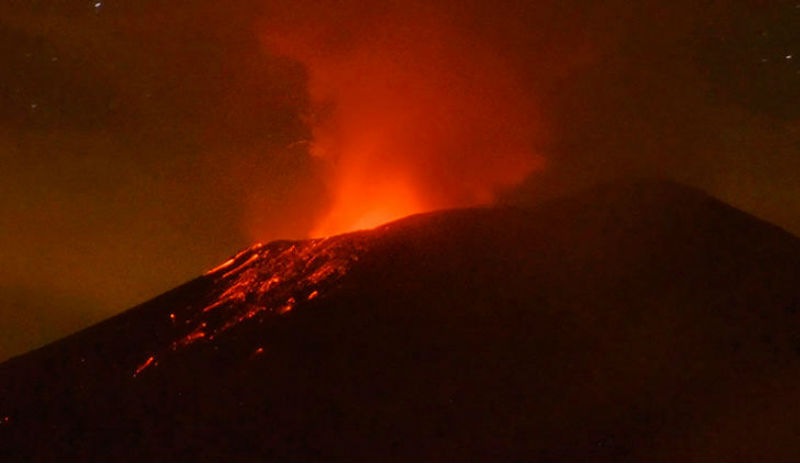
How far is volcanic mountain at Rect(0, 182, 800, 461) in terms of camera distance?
13.7 m

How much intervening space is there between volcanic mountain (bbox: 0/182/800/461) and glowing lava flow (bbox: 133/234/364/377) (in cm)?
9

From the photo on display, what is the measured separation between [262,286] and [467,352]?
6.78 metres

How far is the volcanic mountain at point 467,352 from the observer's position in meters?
13.7

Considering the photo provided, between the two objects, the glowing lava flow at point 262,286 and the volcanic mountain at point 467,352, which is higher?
the glowing lava flow at point 262,286

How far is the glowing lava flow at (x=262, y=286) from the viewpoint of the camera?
19.3 m

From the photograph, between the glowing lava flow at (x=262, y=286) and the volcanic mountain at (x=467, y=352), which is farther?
the glowing lava flow at (x=262, y=286)

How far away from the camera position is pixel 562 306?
58.3 ft

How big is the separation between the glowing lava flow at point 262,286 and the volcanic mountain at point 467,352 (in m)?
0.09

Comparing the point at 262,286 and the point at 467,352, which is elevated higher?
the point at 262,286

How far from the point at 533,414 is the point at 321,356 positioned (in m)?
4.32

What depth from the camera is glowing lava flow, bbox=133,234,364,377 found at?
19.3 meters

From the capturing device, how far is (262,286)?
21516 mm

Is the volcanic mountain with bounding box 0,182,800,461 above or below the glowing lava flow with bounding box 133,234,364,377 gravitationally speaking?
below

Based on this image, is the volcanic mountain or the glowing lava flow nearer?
the volcanic mountain
